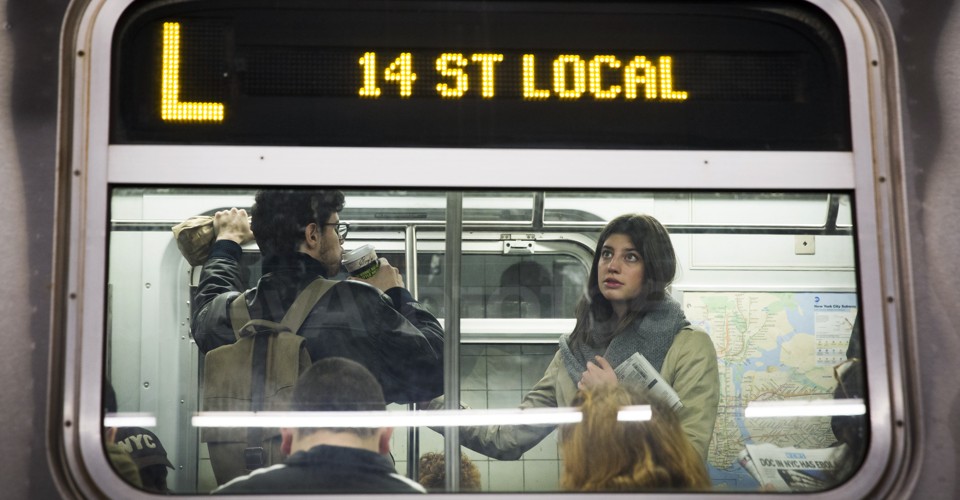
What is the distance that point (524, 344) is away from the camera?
2.73 metres

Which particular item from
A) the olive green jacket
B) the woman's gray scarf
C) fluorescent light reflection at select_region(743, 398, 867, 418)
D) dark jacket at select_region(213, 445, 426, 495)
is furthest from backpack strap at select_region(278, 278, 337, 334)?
fluorescent light reflection at select_region(743, 398, 867, 418)

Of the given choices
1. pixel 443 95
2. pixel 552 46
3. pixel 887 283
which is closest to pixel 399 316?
pixel 443 95

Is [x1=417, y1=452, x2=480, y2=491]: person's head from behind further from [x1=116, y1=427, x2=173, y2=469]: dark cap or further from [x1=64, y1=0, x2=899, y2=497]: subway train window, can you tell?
[x1=116, y1=427, x2=173, y2=469]: dark cap

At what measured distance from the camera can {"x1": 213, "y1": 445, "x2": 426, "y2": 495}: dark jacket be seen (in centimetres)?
215

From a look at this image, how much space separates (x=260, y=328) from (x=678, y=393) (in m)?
1.07

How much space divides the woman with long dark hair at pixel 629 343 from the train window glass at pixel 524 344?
0.01 metres

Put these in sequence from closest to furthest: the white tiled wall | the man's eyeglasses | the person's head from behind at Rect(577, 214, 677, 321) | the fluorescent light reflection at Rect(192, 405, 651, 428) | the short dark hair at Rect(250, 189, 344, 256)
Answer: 1. the fluorescent light reflection at Rect(192, 405, 651, 428)
2. the white tiled wall
3. the short dark hair at Rect(250, 189, 344, 256)
4. the man's eyeglasses
5. the person's head from behind at Rect(577, 214, 677, 321)

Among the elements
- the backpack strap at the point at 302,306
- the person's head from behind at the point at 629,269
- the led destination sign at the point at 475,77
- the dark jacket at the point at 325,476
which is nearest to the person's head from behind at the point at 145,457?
the dark jacket at the point at 325,476

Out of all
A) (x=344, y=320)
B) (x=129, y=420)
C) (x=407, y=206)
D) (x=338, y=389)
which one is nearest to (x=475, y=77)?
(x=407, y=206)

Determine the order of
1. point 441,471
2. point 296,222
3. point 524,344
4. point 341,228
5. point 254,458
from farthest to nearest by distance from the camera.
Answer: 1. point 524,344
2. point 341,228
3. point 296,222
4. point 441,471
5. point 254,458

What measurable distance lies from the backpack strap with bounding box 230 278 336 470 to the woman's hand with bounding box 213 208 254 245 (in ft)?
0.50

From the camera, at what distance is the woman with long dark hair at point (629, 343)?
8.29 ft

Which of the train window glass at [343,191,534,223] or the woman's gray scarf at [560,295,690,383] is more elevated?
the train window glass at [343,191,534,223]

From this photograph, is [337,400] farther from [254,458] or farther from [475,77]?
[475,77]
